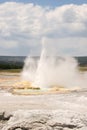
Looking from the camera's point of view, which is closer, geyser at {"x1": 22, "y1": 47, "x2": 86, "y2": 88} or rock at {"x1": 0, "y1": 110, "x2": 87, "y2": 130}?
rock at {"x1": 0, "y1": 110, "x2": 87, "y2": 130}

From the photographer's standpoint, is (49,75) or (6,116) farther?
(49,75)

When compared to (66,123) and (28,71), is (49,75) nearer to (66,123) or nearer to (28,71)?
(28,71)

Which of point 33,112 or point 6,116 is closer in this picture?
point 33,112

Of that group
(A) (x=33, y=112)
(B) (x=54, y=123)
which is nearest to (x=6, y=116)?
(A) (x=33, y=112)

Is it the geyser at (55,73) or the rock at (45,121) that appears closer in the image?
the rock at (45,121)

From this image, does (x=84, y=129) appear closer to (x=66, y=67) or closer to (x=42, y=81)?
(x=42, y=81)

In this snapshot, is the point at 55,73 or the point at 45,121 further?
the point at 55,73

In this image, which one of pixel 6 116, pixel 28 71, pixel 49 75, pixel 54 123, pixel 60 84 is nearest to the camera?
pixel 54 123

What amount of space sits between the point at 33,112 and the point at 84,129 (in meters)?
1.79

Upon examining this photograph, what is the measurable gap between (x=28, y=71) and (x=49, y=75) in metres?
8.03

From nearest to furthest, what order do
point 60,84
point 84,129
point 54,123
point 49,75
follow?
point 84,129
point 54,123
point 60,84
point 49,75

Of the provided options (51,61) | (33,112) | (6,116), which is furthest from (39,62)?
(33,112)

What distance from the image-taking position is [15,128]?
367 inches

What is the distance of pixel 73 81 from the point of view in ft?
153
